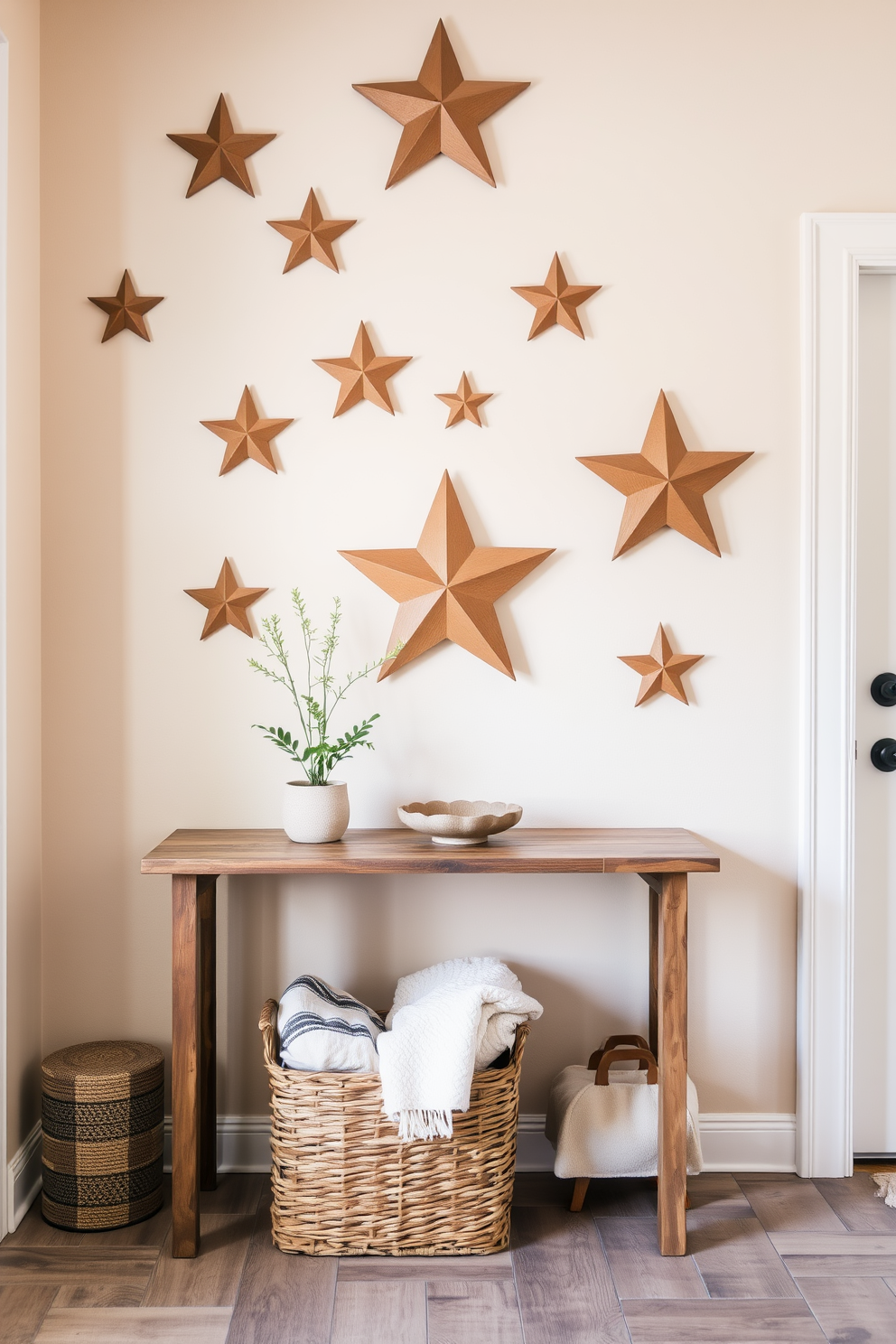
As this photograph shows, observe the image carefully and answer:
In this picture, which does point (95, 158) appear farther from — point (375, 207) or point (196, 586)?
point (196, 586)

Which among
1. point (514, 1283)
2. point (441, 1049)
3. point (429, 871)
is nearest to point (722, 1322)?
point (514, 1283)

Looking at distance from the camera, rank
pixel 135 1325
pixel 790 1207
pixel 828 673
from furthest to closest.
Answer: pixel 828 673, pixel 790 1207, pixel 135 1325

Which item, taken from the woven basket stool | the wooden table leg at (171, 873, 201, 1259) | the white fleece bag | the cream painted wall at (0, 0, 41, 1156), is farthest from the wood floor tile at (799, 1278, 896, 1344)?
the cream painted wall at (0, 0, 41, 1156)

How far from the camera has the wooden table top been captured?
178 cm

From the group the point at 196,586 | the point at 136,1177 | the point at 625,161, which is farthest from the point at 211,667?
the point at 625,161

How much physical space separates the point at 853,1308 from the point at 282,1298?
971mm

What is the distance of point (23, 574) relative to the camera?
2053mm

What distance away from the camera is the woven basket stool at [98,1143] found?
190cm

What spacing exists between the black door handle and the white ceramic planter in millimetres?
1217

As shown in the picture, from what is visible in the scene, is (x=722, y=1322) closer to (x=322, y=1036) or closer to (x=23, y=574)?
(x=322, y=1036)

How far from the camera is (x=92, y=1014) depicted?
7.13ft

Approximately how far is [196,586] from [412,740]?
58cm

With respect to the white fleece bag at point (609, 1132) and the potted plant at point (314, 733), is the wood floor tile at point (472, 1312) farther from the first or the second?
the potted plant at point (314, 733)

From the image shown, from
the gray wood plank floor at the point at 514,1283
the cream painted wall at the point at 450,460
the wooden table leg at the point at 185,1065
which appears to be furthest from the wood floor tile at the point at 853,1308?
the wooden table leg at the point at 185,1065
